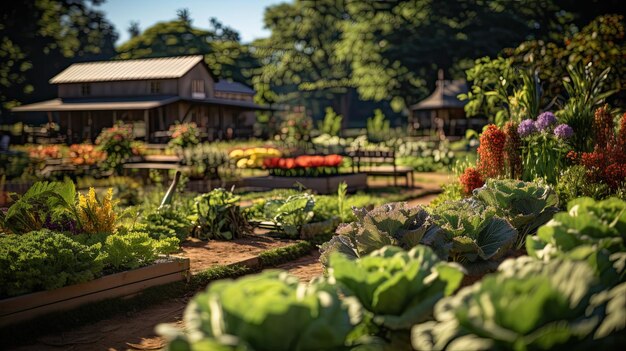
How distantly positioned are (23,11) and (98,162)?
1558 inches

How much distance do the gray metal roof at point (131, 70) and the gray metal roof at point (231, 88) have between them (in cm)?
823

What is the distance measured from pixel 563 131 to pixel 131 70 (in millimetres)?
36525

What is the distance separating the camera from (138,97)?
40562 mm

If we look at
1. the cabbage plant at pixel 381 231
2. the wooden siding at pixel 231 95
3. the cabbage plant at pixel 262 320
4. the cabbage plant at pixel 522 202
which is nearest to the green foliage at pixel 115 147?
the cabbage plant at pixel 522 202

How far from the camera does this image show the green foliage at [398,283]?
9.74 feet

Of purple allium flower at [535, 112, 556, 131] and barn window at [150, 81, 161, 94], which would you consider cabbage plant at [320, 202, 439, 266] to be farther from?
barn window at [150, 81, 161, 94]

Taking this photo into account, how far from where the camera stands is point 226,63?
2283 inches

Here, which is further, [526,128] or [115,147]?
[115,147]

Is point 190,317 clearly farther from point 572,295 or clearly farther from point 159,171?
point 159,171

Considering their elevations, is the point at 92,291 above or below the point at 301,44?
below

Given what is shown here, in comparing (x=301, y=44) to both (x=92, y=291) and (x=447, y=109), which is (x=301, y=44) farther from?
(x=92, y=291)

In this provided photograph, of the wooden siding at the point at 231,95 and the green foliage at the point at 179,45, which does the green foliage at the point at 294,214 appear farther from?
the green foliage at the point at 179,45

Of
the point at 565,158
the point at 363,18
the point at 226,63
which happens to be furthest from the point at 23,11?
the point at 565,158

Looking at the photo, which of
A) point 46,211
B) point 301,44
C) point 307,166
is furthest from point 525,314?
point 301,44
